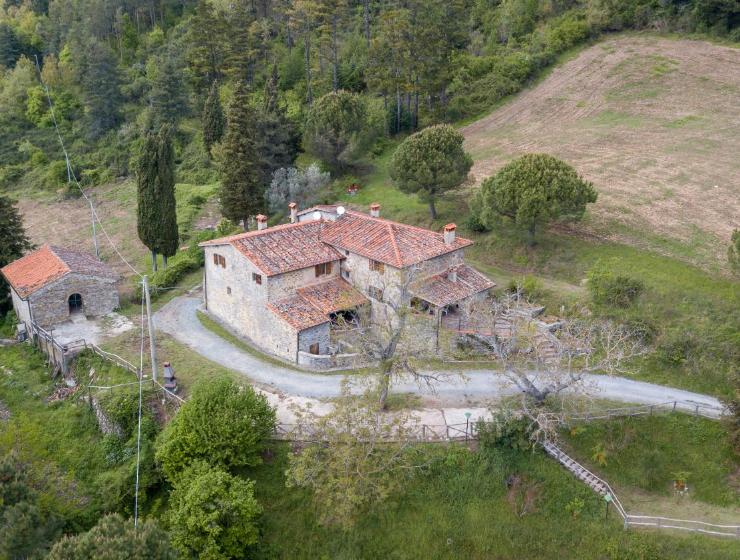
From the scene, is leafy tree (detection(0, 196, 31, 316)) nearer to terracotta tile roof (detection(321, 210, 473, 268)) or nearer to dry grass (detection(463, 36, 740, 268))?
terracotta tile roof (detection(321, 210, 473, 268))

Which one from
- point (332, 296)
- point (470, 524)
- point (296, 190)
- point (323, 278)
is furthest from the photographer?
point (296, 190)

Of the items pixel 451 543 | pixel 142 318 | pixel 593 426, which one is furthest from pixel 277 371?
pixel 593 426

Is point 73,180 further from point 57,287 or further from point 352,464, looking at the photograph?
point 352,464

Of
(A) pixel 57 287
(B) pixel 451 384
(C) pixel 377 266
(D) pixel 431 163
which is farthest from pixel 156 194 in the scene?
(B) pixel 451 384

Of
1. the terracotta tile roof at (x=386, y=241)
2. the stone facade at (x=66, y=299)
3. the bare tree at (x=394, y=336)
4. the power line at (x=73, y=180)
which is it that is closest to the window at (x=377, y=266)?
the bare tree at (x=394, y=336)

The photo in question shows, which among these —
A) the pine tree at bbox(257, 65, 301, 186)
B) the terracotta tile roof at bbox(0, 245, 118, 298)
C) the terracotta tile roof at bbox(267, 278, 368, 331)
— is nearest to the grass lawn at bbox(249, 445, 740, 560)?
the terracotta tile roof at bbox(267, 278, 368, 331)

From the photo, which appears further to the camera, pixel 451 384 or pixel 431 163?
pixel 431 163
